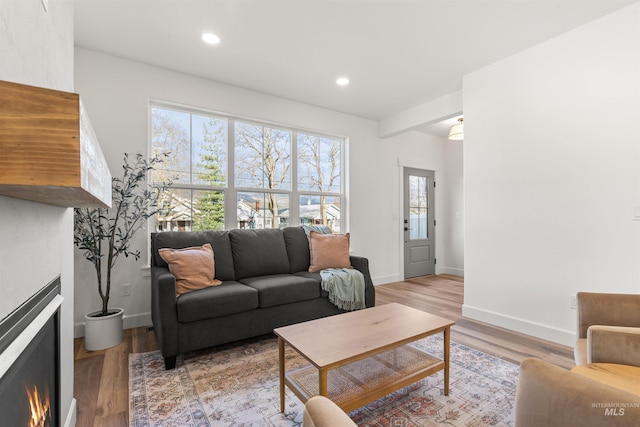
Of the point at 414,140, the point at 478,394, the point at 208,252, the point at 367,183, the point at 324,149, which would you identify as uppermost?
the point at 414,140

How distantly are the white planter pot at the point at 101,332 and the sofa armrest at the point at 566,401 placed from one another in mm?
2908

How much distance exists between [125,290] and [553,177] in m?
4.16

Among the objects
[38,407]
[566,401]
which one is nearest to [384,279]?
[566,401]

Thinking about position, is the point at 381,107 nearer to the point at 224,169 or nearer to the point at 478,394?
the point at 224,169

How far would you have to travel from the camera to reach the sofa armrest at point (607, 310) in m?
1.56

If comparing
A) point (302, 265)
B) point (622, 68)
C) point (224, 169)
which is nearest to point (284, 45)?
point (224, 169)

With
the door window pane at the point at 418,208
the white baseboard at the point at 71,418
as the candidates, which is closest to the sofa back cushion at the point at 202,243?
the white baseboard at the point at 71,418

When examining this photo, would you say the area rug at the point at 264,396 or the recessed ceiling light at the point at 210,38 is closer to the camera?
the area rug at the point at 264,396

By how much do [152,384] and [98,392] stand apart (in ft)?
0.99

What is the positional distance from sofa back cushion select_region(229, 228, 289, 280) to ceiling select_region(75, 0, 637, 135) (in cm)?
179

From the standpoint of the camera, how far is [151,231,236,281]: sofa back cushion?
278 centimetres

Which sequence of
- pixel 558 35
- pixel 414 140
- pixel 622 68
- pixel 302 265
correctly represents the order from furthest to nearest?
pixel 414 140 → pixel 302 265 → pixel 558 35 → pixel 622 68

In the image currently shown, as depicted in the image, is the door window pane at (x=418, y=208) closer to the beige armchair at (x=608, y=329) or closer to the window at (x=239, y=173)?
the window at (x=239, y=173)

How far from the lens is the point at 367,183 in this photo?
4.80 meters
